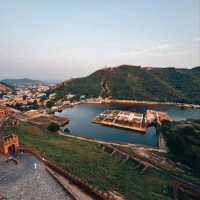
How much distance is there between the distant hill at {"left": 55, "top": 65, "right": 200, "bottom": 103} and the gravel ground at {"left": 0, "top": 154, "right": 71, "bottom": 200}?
5408 inches

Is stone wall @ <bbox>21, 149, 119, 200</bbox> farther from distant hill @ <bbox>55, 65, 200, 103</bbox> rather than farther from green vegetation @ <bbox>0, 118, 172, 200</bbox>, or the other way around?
distant hill @ <bbox>55, 65, 200, 103</bbox>

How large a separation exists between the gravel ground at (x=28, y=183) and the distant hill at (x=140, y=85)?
5408 inches

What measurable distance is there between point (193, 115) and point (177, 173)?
81.1 metres

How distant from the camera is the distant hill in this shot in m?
154

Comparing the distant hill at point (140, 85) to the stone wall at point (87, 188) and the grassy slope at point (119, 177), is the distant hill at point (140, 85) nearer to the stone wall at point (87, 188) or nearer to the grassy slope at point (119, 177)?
the grassy slope at point (119, 177)

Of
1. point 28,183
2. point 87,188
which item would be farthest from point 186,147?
point 28,183

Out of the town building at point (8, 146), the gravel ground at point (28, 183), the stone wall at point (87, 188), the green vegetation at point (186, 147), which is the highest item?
the town building at point (8, 146)

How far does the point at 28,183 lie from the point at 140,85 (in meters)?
166

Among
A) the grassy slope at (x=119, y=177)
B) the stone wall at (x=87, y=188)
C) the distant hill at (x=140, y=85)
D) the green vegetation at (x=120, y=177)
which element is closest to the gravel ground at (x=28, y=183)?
the stone wall at (x=87, y=188)

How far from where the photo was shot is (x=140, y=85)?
572 ft

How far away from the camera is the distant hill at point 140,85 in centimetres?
15388

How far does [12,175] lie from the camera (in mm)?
16203

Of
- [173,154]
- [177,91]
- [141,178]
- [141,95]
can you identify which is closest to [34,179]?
[141,178]

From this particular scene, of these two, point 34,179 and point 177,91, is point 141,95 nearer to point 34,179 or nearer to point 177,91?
point 177,91
